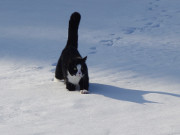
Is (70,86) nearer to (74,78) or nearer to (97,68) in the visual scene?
(74,78)

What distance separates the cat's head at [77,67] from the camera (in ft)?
→ 13.2

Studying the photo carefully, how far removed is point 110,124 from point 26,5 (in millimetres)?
5219

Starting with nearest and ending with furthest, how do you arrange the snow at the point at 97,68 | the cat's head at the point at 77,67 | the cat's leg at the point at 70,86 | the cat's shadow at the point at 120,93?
the snow at the point at 97,68, the cat's shadow at the point at 120,93, the cat's head at the point at 77,67, the cat's leg at the point at 70,86

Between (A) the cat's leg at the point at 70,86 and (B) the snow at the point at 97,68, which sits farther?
(A) the cat's leg at the point at 70,86

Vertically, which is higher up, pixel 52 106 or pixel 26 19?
pixel 26 19

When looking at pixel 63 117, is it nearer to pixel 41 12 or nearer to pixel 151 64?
pixel 151 64

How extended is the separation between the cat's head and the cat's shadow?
0.24 m

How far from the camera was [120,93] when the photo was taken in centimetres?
404

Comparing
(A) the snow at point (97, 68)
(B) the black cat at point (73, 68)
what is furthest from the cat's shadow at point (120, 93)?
(B) the black cat at point (73, 68)

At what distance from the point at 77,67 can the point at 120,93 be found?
0.52 meters

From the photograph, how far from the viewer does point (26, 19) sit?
23.6ft

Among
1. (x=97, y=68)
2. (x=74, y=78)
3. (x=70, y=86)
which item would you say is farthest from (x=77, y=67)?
(x=97, y=68)

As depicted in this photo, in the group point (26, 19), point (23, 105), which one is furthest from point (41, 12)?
point (23, 105)

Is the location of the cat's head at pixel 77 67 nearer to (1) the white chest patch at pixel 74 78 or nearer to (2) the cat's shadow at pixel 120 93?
(1) the white chest patch at pixel 74 78
